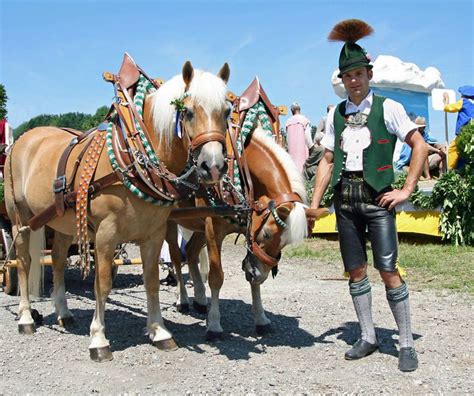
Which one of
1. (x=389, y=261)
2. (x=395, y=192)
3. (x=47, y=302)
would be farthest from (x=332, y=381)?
(x=47, y=302)

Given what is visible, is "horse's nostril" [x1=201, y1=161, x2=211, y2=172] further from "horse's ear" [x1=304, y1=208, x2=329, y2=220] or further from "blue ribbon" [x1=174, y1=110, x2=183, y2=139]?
"horse's ear" [x1=304, y1=208, x2=329, y2=220]

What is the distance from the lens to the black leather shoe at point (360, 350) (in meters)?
3.81

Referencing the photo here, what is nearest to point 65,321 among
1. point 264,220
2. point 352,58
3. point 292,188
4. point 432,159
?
point 264,220

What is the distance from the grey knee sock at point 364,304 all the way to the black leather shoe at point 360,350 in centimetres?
3

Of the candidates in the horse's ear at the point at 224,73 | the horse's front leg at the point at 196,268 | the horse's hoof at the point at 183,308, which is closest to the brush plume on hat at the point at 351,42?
the horse's ear at the point at 224,73

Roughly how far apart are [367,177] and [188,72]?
4.69 ft

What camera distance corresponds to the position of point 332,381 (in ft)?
11.1

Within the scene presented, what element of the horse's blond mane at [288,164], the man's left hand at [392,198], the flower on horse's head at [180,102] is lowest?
the man's left hand at [392,198]

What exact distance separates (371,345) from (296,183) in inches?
53.6

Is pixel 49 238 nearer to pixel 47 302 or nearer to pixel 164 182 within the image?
pixel 47 302

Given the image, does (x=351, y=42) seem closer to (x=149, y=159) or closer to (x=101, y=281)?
(x=149, y=159)

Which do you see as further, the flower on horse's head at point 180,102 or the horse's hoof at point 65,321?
the horse's hoof at point 65,321

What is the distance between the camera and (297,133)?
477 inches

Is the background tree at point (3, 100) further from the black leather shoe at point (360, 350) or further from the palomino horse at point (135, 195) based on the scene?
the black leather shoe at point (360, 350)
